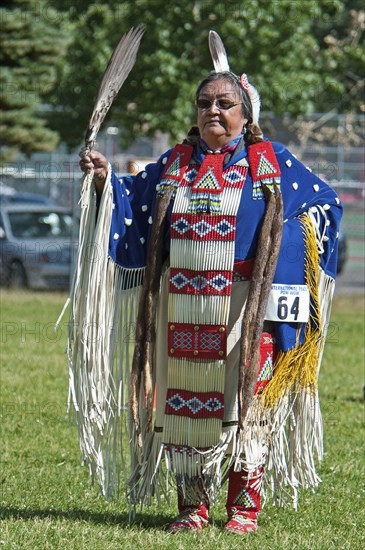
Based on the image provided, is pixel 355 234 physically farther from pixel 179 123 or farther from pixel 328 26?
pixel 328 26

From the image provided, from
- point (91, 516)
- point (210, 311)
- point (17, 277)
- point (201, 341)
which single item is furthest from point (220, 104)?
point (17, 277)

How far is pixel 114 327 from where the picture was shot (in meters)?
4.56

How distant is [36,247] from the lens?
15484 millimetres

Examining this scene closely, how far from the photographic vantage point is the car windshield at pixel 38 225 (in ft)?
51.9

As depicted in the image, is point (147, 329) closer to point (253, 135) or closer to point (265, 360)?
point (265, 360)

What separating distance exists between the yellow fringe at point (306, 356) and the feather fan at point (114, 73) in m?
0.90

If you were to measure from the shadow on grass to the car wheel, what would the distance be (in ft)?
34.1

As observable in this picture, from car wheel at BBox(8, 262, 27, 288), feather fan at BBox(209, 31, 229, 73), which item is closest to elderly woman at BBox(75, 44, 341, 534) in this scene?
feather fan at BBox(209, 31, 229, 73)

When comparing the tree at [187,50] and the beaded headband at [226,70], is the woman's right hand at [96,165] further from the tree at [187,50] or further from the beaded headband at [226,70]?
the tree at [187,50]

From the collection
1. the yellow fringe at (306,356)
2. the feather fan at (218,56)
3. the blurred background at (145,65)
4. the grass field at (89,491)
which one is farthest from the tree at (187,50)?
the yellow fringe at (306,356)

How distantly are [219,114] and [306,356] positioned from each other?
1.03 m

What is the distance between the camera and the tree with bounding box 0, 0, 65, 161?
15.1m

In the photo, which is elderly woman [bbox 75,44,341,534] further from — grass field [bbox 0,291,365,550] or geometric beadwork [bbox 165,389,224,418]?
grass field [bbox 0,291,365,550]

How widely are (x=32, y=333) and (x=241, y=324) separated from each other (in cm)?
665
